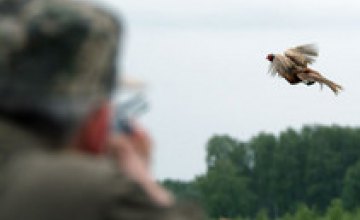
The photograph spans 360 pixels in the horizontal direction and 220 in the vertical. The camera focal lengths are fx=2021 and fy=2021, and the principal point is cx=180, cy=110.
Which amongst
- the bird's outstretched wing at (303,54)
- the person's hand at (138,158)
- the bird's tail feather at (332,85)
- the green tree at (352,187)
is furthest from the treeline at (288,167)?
the person's hand at (138,158)

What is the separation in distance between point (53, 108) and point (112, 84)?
12cm

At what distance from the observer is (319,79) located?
15703 mm

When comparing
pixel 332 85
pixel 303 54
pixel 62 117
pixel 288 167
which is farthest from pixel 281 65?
pixel 288 167

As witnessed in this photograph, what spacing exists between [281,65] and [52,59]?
11962 mm

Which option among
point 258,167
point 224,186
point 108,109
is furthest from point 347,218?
point 108,109

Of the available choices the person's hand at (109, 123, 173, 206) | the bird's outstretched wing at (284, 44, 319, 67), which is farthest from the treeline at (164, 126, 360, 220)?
the person's hand at (109, 123, 173, 206)

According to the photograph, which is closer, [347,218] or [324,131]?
[347,218]

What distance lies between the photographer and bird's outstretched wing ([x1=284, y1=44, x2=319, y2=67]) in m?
14.5

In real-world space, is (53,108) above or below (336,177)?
below

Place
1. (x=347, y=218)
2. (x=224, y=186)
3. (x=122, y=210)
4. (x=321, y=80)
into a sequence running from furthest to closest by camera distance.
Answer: (x=224, y=186), (x=347, y=218), (x=321, y=80), (x=122, y=210)

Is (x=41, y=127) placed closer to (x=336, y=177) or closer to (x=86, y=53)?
(x=86, y=53)

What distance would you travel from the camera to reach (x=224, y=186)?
74750 mm

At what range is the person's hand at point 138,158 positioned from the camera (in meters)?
2.90

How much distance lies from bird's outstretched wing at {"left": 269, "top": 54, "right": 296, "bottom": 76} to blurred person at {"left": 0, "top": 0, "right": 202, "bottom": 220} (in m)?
11.6
